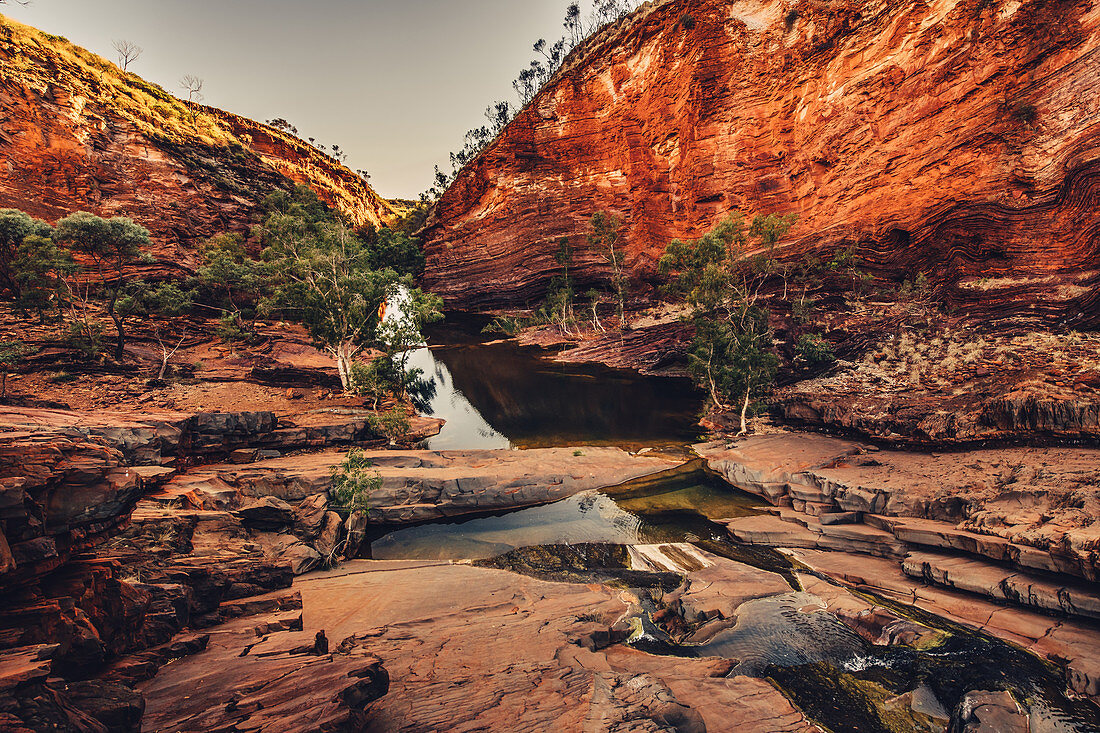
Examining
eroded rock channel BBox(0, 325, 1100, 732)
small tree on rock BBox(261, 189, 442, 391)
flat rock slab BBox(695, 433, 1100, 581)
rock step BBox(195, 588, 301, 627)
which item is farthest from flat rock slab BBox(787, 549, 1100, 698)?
small tree on rock BBox(261, 189, 442, 391)

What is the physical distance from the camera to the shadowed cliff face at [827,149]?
22.4 metres

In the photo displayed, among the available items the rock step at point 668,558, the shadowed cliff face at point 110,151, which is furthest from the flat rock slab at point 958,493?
the shadowed cliff face at point 110,151

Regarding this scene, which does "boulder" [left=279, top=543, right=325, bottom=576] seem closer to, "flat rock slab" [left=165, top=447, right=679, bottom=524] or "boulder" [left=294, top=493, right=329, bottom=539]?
"boulder" [left=294, top=493, right=329, bottom=539]

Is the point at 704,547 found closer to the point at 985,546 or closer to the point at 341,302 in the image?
the point at 985,546

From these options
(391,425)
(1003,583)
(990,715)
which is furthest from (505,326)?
(990,715)

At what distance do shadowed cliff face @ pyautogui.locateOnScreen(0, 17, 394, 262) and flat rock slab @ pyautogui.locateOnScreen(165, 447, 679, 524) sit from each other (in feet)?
101

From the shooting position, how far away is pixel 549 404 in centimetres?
3053

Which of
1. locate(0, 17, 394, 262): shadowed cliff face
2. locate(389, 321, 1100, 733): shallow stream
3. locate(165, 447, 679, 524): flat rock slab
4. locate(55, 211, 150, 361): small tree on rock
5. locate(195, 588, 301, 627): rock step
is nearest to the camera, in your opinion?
locate(389, 321, 1100, 733): shallow stream

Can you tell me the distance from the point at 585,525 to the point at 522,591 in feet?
16.2

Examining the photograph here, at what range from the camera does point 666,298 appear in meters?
49.7

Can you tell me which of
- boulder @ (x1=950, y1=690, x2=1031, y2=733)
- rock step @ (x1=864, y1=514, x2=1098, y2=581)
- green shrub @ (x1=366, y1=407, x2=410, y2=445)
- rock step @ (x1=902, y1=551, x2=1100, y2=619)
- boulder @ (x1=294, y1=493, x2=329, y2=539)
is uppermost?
green shrub @ (x1=366, y1=407, x2=410, y2=445)

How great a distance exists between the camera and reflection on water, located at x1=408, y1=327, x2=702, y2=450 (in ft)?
79.2

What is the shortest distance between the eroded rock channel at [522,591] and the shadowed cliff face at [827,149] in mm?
19857

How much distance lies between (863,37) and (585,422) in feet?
128
